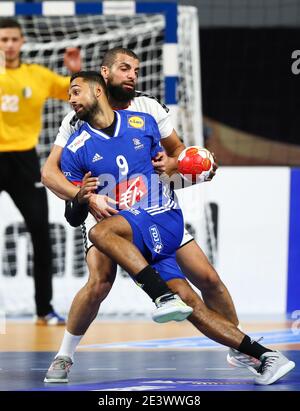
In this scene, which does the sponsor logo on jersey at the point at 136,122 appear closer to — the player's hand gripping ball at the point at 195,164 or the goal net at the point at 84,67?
the player's hand gripping ball at the point at 195,164

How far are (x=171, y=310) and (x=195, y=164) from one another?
1031 millimetres

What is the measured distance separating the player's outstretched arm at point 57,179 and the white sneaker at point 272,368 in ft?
4.91

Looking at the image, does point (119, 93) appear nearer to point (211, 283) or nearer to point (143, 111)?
point (143, 111)

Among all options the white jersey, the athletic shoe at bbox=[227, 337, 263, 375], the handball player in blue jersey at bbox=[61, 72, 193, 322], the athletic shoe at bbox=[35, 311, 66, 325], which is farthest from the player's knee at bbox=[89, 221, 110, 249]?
the athletic shoe at bbox=[35, 311, 66, 325]

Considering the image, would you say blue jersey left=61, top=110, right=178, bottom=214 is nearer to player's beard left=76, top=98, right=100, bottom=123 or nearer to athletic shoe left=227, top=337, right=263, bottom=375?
player's beard left=76, top=98, right=100, bottom=123

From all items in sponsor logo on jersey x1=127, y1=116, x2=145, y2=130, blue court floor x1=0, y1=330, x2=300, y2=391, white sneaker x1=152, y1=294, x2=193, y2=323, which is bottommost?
blue court floor x1=0, y1=330, x2=300, y2=391

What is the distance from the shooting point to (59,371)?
6988mm

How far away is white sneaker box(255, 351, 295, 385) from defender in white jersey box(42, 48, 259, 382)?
17cm

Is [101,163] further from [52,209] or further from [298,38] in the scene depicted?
[298,38]

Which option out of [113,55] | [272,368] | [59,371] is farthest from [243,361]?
[113,55]

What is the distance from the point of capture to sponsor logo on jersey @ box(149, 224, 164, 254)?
22.8 feet

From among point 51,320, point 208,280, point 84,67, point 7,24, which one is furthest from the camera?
point 84,67

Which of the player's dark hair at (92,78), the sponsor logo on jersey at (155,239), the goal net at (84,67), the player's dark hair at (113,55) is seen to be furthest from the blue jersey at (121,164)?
the goal net at (84,67)
